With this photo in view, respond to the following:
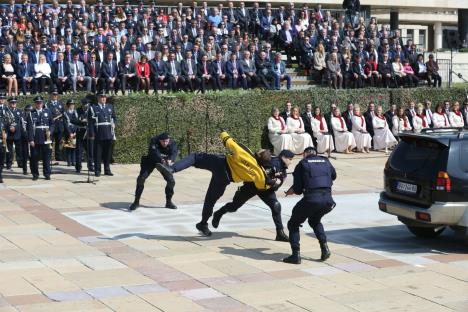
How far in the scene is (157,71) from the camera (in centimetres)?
2753

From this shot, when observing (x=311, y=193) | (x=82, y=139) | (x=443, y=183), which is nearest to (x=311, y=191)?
(x=311, y=193)

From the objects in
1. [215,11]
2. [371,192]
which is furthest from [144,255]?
[215,11]

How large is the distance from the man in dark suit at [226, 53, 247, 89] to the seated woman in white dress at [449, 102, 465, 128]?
21.4 feet

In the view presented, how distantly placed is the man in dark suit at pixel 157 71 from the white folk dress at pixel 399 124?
706 cm

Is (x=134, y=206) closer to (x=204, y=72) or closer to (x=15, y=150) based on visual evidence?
(x=15, y=150)

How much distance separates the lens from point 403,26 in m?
77.6

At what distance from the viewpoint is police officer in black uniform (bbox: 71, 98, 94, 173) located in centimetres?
2220

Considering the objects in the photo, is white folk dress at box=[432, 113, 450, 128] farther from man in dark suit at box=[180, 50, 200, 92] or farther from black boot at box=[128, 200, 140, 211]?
black boot at box=[128, 200, 140, 211]

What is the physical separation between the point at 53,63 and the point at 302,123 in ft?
23.5

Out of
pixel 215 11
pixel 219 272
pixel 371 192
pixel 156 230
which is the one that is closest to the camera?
pixel 219 272

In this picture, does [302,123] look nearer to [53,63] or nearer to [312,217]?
[53,63]

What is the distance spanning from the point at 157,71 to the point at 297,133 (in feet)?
15.5

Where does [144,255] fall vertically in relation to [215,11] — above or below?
below

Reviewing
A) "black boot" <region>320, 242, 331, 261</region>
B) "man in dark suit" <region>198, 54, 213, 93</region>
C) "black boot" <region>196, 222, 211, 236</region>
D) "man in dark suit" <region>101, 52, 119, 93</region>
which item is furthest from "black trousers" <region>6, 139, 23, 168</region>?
"black boot" <region>320, 242, 331, 261</region>
